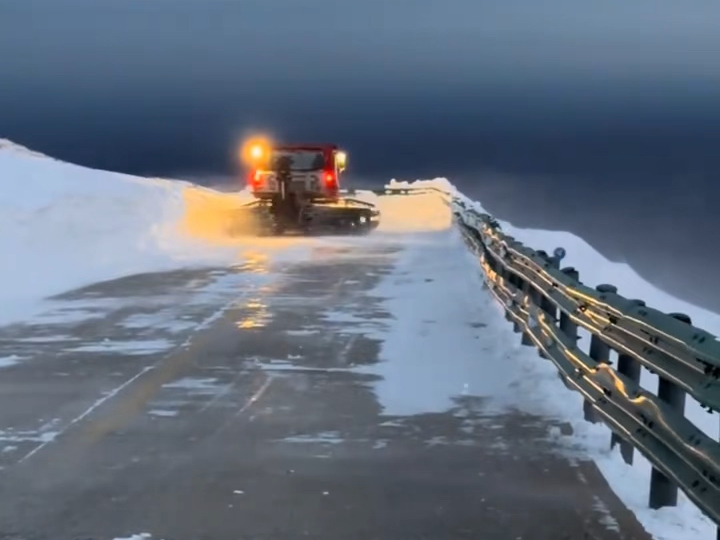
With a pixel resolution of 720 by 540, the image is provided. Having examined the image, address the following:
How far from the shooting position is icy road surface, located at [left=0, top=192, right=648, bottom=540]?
6.96 meters

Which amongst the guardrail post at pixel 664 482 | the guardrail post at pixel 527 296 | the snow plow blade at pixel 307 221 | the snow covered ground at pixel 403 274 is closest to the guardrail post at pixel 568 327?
the snow covered ground at pixel 403 274

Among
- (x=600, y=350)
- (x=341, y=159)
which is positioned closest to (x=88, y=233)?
(x=341, y=159)

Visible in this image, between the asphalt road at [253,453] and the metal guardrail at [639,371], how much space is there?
0.41 meters

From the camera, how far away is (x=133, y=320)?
15.1 metres

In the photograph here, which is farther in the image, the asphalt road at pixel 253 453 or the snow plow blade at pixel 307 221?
the snow plow blade at pixel 307 221

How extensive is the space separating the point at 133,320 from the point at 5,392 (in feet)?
15.1

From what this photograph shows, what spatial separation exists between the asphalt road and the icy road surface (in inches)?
0.8

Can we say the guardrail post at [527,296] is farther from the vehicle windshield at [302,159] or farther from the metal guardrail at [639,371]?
the vehicle windshield at [302,159]

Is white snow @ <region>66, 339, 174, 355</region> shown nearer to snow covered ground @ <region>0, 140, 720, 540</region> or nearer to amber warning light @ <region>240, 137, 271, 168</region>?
snow covered ground @ <region>0, 140, 720, 540</region>

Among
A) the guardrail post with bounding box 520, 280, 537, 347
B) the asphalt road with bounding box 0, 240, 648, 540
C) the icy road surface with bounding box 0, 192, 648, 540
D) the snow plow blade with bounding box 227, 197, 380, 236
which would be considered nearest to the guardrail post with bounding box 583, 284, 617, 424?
the icy road surface with bounding box 0, 192, 648, 540

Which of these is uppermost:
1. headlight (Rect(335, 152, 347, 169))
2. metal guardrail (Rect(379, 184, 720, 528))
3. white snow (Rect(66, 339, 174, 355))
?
headlight (Rect(335, 152, 347, 169))

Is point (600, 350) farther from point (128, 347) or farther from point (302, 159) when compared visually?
point (302, 159)

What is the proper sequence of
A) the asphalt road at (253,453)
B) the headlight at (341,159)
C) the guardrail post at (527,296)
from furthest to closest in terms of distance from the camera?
the headlight at (341,159), the guardrail post at (527,296), the asphalt road at (253,453)

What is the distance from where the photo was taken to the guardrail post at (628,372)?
7.95 metres
